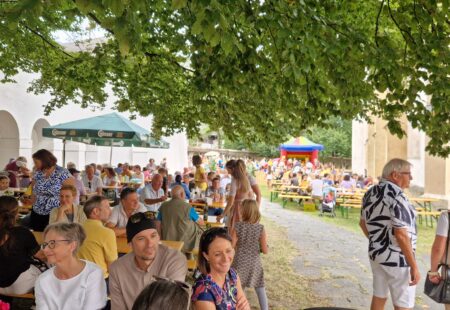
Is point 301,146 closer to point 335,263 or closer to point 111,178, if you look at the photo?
point 111,178

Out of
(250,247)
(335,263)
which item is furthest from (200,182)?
(250,247)

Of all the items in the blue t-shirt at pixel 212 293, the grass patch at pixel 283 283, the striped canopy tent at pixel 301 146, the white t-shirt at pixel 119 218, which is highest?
the striped canopy tent at pixel 301 146

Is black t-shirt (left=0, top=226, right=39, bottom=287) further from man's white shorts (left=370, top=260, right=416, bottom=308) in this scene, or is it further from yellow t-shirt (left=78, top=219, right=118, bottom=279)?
man's white shorts (left=370, top=260, right=416, bottom=308)

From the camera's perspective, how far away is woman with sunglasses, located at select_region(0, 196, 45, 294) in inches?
144

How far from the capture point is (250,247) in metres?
4.66

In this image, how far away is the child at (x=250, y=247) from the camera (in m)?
4.66

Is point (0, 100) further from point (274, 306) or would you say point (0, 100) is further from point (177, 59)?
point (274, 306)

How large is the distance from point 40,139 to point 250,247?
18480 mm

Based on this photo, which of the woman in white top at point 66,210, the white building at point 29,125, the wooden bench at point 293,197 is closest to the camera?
the woman in white top at point 66,210

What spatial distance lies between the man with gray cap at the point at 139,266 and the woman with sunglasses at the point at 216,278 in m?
0.23

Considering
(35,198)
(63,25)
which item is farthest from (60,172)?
(63,25)

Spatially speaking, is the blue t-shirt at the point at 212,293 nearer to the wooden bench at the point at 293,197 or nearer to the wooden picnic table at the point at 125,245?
the wooden picnic table at the point at 125,245

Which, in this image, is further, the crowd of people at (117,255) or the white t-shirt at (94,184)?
the white t-shirt at (94,184)

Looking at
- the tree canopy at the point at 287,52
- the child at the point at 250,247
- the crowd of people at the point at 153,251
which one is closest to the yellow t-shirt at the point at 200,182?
the tree canopy at the point at 287,52
